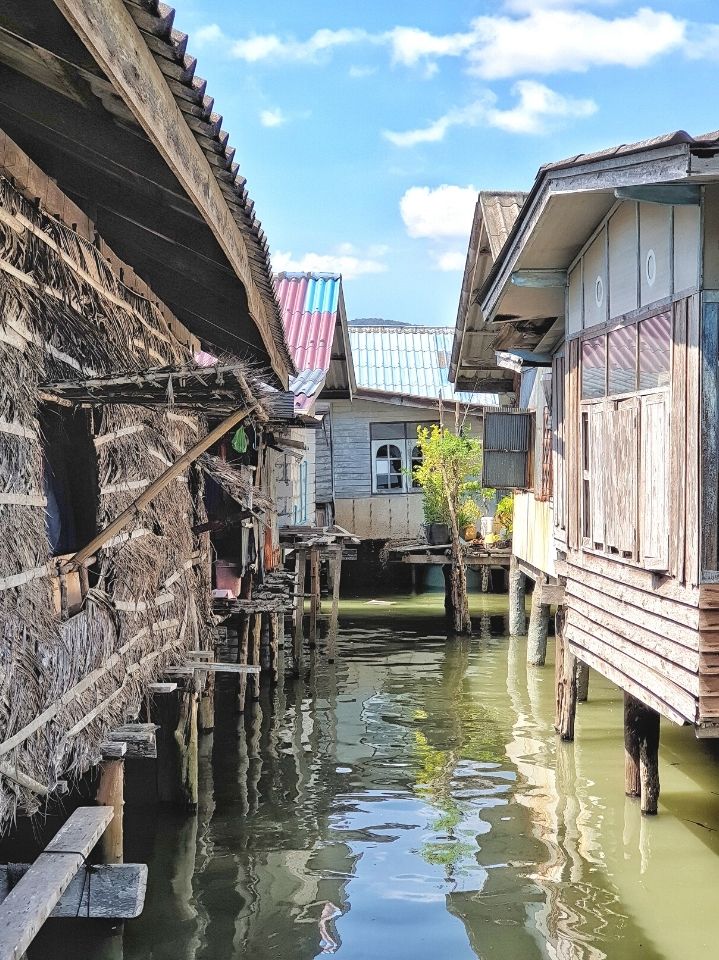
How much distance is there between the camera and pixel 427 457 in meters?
22.1

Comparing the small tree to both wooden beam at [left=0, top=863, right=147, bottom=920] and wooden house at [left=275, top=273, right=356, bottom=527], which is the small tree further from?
wooden beam at [left=0, top=863, right=147, bottom=920]

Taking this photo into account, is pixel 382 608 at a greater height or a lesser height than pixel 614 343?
lesser

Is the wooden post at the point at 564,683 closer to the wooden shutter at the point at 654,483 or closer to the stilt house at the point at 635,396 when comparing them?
the stilt house at the point at 635,396

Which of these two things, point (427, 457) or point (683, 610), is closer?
point (683, 610)

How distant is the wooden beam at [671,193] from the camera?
20.0 feet

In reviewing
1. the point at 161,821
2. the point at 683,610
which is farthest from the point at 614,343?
the point at 161,821

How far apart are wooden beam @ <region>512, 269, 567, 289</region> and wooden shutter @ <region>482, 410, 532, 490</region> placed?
5896 millimetres

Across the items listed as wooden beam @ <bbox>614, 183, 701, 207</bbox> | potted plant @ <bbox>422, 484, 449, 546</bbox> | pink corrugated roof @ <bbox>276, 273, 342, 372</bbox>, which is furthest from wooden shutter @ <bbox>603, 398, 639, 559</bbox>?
potted plant @ <bbox>422, 484, 449, 546</bbox>

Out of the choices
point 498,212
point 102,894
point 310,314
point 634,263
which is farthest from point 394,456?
point 102,894

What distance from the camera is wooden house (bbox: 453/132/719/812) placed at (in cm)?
607

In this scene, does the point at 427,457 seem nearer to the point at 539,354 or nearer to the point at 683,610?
the point at 539,354

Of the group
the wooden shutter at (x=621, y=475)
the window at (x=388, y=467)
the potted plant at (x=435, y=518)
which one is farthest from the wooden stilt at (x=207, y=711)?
the window at (x=388, y=467)

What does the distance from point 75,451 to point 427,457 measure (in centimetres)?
1600

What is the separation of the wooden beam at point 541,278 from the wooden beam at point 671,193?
3.42 meters
